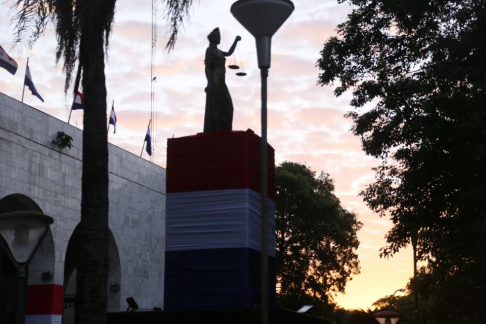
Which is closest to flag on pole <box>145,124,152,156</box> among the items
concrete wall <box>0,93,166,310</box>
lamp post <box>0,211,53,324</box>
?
concrete wall <box>0,93,166,310</box>

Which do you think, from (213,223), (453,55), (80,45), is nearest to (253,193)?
(213,223)

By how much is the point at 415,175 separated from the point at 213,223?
739 centimetres

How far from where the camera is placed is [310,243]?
5850cm

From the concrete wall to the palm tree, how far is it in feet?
55.7

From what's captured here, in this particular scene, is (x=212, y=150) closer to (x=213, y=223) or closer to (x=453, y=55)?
(x=213, y=223)

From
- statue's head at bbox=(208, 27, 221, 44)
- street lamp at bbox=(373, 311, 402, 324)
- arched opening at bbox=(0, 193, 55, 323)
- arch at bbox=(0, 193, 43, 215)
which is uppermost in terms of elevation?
statue's head at bbox=(208, 27, 221, 44)

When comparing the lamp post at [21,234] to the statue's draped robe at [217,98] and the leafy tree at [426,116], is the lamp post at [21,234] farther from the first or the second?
the leafy tree at [426,116]

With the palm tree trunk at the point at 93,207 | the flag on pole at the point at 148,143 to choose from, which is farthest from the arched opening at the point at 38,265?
the palm tree trunk at the point at 93,207

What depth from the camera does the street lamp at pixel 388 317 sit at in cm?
2823

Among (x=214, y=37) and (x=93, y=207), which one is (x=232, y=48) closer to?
(x=214, y=37)

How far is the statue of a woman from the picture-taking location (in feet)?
63.2

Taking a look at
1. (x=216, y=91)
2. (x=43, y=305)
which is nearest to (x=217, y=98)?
(x=216, y=91)

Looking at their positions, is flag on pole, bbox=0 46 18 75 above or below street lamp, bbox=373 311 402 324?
above

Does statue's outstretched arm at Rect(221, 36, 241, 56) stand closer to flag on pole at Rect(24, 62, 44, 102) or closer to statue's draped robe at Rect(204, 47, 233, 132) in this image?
statue's draped robe at Rect(204, 47, 233, 132)
